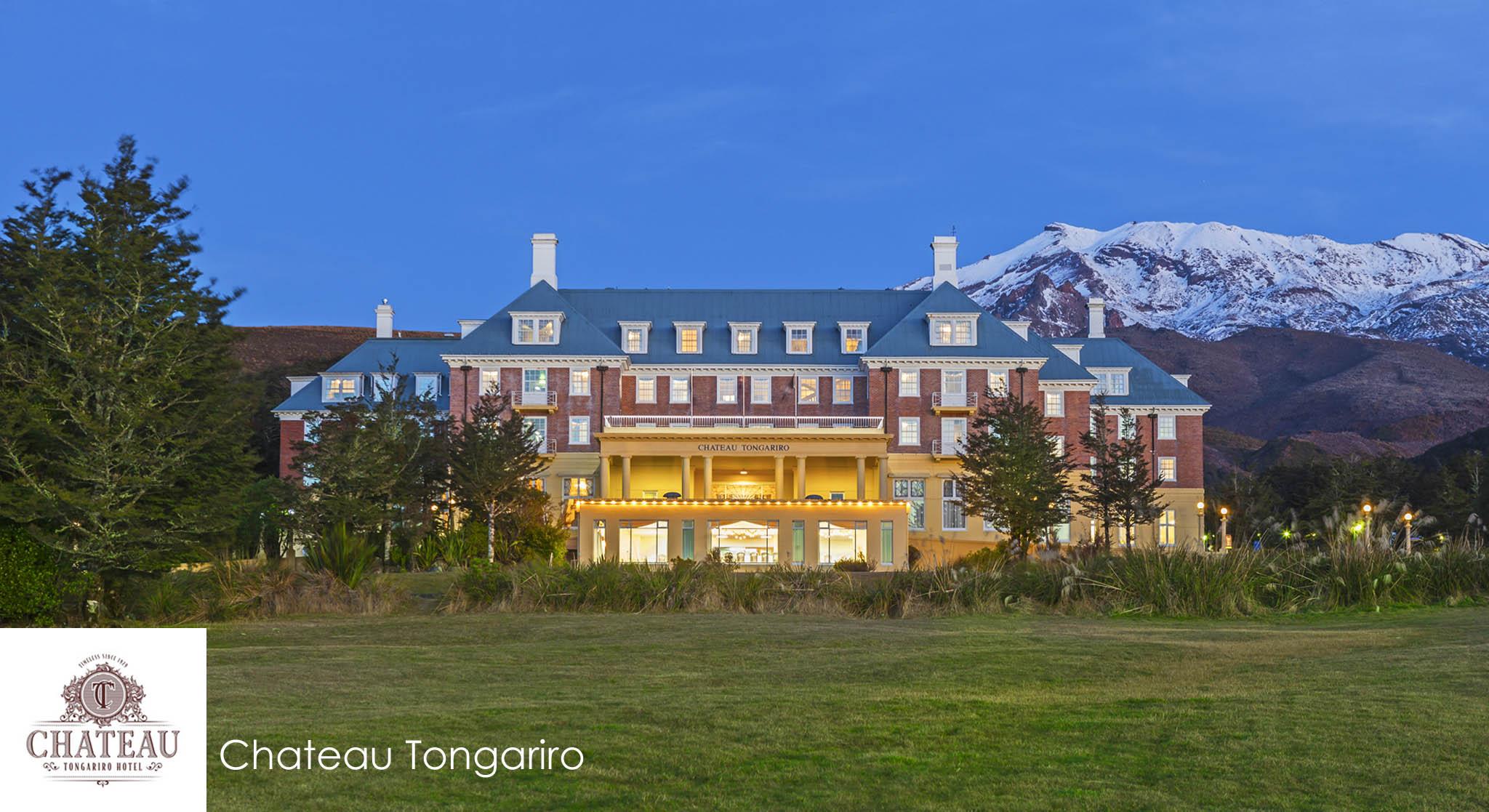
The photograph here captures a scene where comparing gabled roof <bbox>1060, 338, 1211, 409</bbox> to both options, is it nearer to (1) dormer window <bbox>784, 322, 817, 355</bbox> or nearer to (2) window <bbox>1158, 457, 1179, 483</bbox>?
(2) window <bbox>1158, 457, 1179, 483</bbox>

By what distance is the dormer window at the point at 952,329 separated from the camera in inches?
2544

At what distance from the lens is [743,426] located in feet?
195

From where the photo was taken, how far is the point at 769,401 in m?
65.9

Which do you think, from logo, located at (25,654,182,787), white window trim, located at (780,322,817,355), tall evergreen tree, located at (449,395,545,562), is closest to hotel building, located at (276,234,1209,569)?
white window trim, located at (780,322,817,355)

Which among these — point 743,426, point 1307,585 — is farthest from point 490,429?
point 1307,585

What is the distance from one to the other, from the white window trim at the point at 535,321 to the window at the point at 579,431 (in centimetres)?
397

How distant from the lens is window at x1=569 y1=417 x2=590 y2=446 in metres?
63.9

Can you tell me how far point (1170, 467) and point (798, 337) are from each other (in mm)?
21356

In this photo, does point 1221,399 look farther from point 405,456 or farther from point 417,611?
point 417,611

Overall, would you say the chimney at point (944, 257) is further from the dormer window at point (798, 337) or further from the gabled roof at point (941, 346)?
the dormer window at point (798, 337)

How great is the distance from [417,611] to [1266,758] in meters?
17.4

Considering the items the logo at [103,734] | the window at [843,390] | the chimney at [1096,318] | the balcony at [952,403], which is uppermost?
the chimney at [1096,318]

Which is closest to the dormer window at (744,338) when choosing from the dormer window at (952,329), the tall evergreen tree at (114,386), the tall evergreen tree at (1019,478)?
the dormer window at (952,329)

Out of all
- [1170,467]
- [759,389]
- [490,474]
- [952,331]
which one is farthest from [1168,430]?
[490,474]
